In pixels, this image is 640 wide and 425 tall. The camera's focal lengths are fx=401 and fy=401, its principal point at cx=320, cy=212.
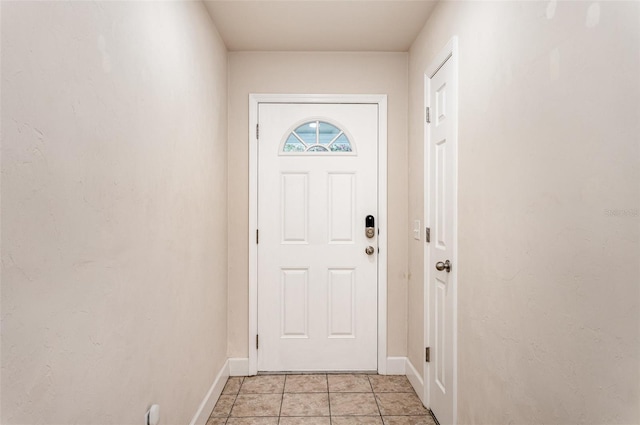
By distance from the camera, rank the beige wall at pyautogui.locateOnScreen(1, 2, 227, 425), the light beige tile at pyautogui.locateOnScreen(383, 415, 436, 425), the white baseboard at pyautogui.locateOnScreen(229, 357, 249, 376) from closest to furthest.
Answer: the beige wall at pyautogui.locateOnScreen(1, 2, 227, 425) < the light beige tile at pyautogui.locateOnScreen(383, 415, 436, 425) < the white baseboard at pyautogui.locateOnScreen(229, 357, 249, 376)

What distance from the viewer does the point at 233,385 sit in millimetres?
2793

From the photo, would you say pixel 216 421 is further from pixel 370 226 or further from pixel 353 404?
pixel 370 226

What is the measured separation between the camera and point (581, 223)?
1063 millimetres

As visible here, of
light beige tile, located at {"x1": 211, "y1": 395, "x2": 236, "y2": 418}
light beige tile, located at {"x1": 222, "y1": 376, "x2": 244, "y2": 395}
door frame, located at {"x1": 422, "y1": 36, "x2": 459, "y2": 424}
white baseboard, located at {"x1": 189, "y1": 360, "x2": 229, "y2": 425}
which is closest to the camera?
door frame, located at {"x1": 422, "y1": 36, "x2": 459, "y2": 424}

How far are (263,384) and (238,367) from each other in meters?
0.26

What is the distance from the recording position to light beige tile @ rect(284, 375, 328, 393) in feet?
8.85

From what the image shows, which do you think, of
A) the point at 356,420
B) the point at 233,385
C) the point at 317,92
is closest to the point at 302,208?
the point at 317,92

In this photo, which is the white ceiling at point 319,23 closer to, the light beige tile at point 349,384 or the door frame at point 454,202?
the door frame at point 454,202

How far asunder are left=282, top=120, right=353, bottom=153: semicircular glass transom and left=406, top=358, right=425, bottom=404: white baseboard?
1.62m

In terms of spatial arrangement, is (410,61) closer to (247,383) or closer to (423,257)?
(423,257)

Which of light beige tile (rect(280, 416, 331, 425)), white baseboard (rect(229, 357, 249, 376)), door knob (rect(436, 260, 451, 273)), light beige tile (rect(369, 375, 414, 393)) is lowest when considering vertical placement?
light beige tile (rect(280, 416, 331, 425))

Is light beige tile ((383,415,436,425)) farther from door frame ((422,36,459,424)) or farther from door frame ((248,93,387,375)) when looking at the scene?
door frame ((248,93,387,375))

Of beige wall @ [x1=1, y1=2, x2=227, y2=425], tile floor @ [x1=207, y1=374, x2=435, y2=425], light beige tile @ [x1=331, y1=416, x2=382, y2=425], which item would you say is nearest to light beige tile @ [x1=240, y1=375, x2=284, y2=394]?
tile floor @ [x1=207, y1=374, x2=435, y2=425]

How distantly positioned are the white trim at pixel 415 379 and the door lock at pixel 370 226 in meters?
0.95
